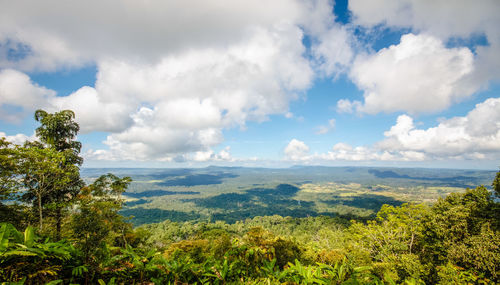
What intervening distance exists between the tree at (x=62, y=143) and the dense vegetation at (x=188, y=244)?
50mm

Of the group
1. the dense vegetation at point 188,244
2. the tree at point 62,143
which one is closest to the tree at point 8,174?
the dense vegetation at point 188,244

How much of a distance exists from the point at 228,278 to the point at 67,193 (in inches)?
567

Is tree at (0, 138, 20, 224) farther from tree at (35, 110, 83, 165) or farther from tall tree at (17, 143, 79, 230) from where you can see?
tree at (35, 110, 83, 165)

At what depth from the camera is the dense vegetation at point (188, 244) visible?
1.51m

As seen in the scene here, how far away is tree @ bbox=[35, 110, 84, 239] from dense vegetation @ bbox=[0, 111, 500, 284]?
5cm

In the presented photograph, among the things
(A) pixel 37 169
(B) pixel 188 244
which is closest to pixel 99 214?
→ (A) pixel 37 169

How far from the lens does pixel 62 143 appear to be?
11320mm

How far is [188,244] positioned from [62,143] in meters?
10.2

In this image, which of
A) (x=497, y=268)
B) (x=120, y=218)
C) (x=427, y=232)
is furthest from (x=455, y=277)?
(x=120, y=218)

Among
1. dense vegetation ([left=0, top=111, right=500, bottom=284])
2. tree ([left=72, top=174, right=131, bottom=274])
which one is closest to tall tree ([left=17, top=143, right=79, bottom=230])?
dense vegetation ([left=0, top=111, right=500, bottom=284])

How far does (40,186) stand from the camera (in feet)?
28.7

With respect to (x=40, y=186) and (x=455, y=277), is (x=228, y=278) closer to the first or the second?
(x=455, y=277)

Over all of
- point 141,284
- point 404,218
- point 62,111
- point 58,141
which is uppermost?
point 62,111

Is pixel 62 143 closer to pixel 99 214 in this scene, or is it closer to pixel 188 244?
pixel 99 214
